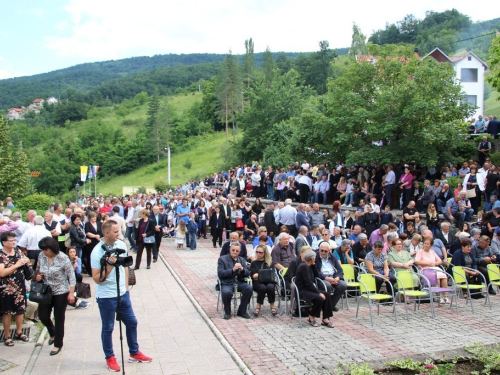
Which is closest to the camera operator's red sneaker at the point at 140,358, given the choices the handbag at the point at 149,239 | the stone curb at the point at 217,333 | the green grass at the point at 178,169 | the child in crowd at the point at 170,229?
the stone curb at the point at 217,333

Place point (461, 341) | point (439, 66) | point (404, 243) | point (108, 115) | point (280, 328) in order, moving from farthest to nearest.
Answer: point (108, 115), point (439, 66), point (404, 243), point (280, 328), point (461, 341)

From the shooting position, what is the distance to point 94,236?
13.1 m

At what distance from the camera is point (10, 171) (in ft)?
141

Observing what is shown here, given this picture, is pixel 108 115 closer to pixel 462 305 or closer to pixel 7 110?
pixel 7 110

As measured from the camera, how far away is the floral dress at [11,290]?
25.1ft

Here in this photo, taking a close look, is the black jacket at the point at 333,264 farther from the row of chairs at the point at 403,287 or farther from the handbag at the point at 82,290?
the handbag at the point at 82,290

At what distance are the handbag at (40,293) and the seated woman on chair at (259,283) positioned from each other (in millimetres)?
3767

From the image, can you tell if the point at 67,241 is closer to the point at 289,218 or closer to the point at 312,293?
the point at 312,293

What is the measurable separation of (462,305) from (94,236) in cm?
882

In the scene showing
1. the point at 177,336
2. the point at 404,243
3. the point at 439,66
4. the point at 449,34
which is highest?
the point at 449,34

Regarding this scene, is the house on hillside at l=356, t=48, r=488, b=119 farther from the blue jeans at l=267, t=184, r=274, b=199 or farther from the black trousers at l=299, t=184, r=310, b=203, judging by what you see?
the black trousers at l=299, t=184, r=310, b=203

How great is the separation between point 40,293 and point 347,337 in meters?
4.76

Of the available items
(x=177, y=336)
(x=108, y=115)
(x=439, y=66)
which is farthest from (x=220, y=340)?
(x=108, y=115)

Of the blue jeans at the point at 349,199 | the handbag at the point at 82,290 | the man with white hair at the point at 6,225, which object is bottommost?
the handbag at the point at 82,290
